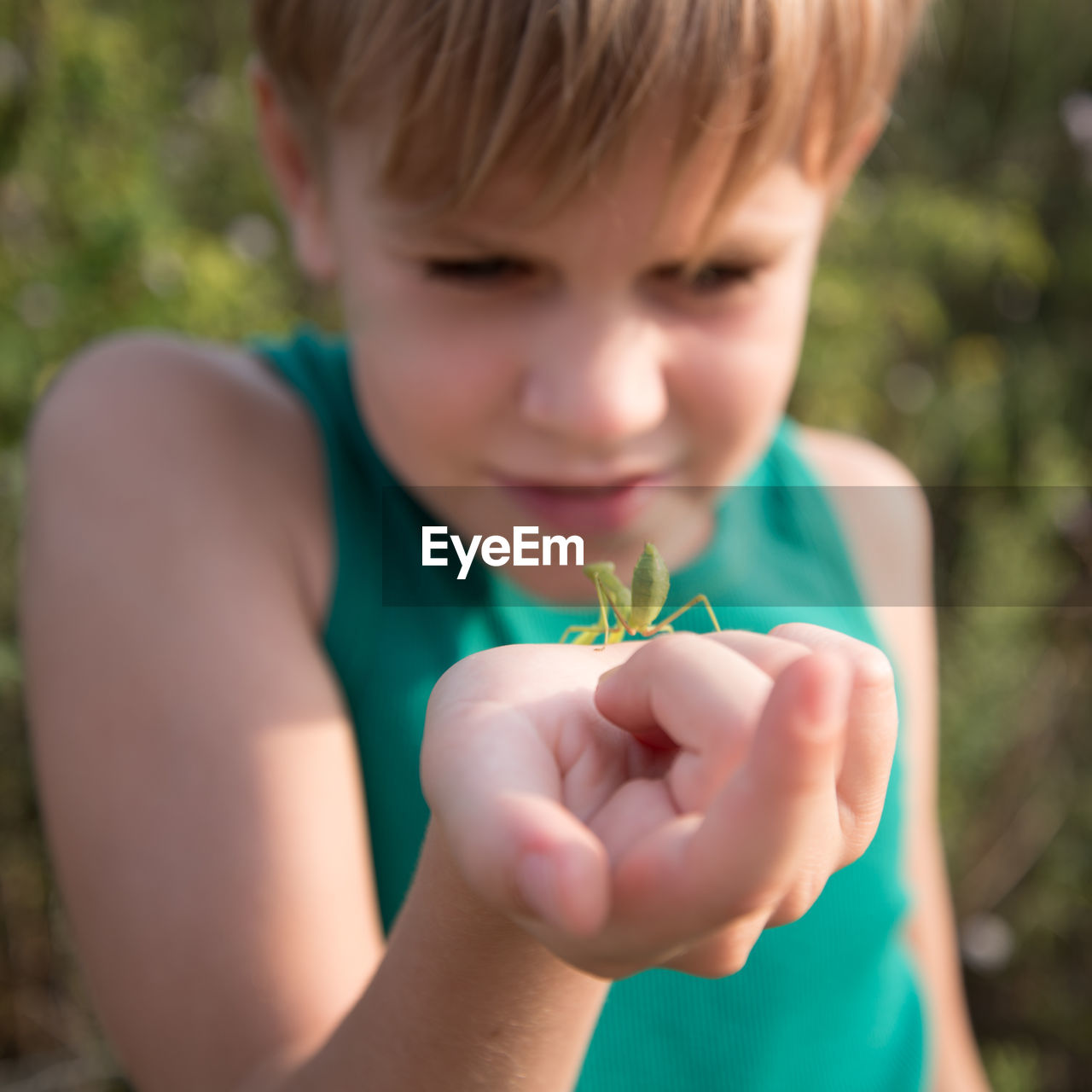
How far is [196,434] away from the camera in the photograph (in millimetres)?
1084

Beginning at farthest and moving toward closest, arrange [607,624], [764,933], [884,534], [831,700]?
1. [884,534]
2. [764,933]
3. [607,624]
4. [831,700]

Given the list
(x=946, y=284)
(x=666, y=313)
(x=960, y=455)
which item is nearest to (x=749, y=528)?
(x=666, y=313)

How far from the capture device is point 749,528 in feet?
3.92

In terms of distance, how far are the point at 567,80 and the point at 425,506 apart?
473mm

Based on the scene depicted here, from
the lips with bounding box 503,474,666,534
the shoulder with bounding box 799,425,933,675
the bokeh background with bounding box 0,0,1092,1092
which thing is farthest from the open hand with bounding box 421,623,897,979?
the bokeh background with bounding box 0,0,1092,1092

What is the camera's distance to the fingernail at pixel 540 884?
0.33m

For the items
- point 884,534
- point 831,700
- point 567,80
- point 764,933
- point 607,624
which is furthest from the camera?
point 884,534

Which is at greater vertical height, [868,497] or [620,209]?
[620,209]

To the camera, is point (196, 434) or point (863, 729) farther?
point (196, 434)

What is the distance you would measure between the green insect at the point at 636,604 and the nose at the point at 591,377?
0.73 ft

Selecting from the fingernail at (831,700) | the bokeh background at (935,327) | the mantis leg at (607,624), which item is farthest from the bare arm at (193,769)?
the bokeh background at (935,327)

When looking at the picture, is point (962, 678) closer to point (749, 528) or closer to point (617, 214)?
point (749, 528)

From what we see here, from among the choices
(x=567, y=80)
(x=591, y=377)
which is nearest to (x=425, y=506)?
(x=591, y=377)

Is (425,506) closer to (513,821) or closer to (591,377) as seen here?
(591,377)
